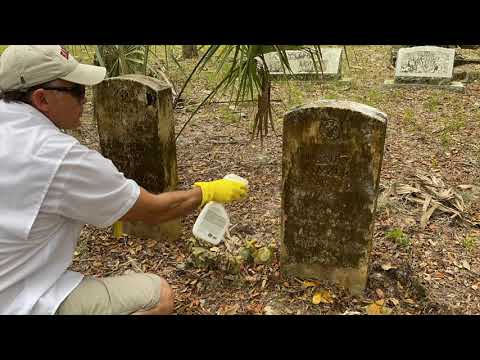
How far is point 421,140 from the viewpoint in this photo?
5613 millimetres

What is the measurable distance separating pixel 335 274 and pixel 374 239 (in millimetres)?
702

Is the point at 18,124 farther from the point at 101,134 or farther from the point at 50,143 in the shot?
the point at 101,134

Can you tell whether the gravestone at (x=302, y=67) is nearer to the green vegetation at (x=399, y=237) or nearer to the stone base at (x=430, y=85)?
the stone base at (x=430, y=85)

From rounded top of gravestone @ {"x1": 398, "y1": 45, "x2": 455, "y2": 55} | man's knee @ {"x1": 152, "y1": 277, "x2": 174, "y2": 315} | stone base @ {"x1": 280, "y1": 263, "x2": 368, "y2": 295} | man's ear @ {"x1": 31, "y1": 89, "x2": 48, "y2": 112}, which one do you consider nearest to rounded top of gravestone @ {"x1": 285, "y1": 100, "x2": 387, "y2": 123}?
stone base @ {"x1": 280, "y1": 263, "x2": 368, "y2": 295}

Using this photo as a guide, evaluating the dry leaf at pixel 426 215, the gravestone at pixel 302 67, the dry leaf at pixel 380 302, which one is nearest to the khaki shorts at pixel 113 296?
the dry leaf at pixel 380 302

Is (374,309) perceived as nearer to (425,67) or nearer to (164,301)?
(164,301)

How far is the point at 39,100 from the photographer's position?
218cm

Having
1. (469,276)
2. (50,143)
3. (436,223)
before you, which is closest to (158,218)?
(50,143)

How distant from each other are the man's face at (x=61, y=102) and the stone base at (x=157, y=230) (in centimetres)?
165

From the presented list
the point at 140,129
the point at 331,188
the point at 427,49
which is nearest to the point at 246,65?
the point at 140,129

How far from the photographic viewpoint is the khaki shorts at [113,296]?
227 centimetres

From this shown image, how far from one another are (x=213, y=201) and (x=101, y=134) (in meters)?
1.40

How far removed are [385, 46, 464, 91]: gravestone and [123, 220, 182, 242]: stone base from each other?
17.1ft

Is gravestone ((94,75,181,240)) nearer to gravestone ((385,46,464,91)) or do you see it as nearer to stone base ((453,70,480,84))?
gravestone ((385,46,464,91))
